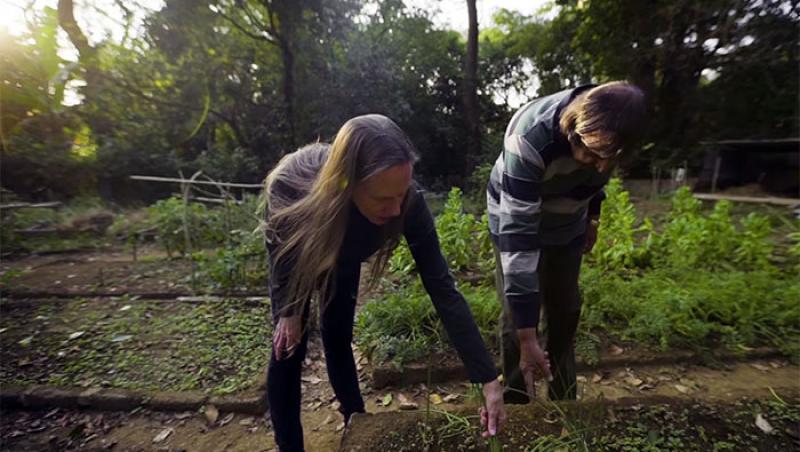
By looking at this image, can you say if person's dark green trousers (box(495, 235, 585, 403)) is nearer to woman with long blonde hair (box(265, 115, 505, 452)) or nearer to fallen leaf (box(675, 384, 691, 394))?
woman with long blonde hair (box(265, 115, 505, 452))

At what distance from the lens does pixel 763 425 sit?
45.4 inches

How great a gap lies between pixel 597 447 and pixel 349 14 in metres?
9.00

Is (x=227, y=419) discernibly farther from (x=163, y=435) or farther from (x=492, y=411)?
(x=492, y=411)

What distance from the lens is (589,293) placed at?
8.71 feet

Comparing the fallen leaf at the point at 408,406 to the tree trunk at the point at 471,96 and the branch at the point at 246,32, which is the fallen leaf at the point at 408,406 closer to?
the tree trunk at the point at 471,96

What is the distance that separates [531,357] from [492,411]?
35 cm

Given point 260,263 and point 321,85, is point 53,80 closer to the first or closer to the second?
point 260,263

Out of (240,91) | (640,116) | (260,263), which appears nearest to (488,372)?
(640,116)

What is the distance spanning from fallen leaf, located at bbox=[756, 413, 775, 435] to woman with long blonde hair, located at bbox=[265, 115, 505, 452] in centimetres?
77

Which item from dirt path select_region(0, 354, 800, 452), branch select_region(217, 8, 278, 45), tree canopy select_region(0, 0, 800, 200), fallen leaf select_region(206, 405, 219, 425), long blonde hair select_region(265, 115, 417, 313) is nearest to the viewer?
long blonde hair select_region(265, 115, 417, 313)

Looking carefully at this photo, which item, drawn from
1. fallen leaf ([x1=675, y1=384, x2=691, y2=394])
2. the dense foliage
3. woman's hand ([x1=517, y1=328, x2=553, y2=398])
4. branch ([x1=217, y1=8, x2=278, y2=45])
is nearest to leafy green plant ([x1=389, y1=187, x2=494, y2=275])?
the dense foliage

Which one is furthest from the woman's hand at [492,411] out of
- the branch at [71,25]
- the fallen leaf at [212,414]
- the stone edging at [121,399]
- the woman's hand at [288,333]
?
the branch at [71,25]

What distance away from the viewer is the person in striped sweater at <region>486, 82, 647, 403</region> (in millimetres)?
1152

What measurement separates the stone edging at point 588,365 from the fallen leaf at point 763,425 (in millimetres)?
1144
